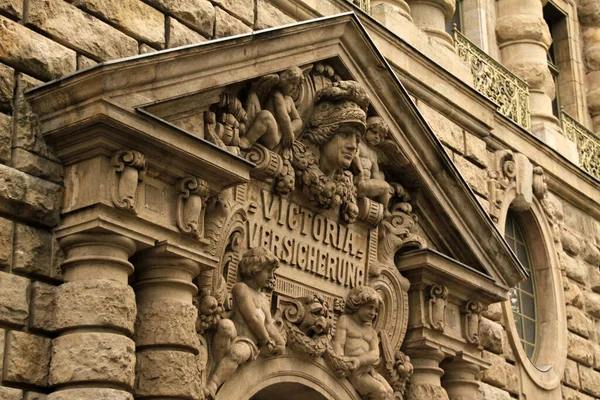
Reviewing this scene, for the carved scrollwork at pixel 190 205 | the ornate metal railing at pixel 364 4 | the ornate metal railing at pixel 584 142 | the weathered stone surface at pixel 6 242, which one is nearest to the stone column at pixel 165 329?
the carved scrollwork at pixel 190 205

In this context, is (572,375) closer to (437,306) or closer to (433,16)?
(437,306)

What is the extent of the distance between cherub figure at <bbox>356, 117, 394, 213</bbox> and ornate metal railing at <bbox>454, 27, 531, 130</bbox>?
3.37 m

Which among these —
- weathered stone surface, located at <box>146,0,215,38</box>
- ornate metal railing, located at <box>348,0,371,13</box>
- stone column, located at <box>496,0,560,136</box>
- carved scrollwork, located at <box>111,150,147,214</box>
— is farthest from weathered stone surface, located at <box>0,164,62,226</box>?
stone column, located at <box>496,0,560,136</box>

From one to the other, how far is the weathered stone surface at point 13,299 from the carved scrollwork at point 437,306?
428 centimetres

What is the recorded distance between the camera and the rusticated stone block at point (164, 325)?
26.5ft

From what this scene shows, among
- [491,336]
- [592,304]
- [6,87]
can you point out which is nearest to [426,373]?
[491,336]

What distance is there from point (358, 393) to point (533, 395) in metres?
3.37

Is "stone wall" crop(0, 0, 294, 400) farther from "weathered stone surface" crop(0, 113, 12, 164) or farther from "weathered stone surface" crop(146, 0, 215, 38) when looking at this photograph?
"weathered stone surface" crop(146, 0, 215, 38)

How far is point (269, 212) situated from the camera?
9.54 m

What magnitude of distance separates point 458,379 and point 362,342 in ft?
4.95

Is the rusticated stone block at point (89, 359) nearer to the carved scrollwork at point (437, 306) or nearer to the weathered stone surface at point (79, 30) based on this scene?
the weathered stone surface at point (79, 30)

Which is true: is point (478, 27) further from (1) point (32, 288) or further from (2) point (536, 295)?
(1) point (32, 288)

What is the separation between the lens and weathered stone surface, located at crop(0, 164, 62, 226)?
7.71 m

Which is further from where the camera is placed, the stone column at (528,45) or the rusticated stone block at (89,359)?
the stone column at (528,45)
